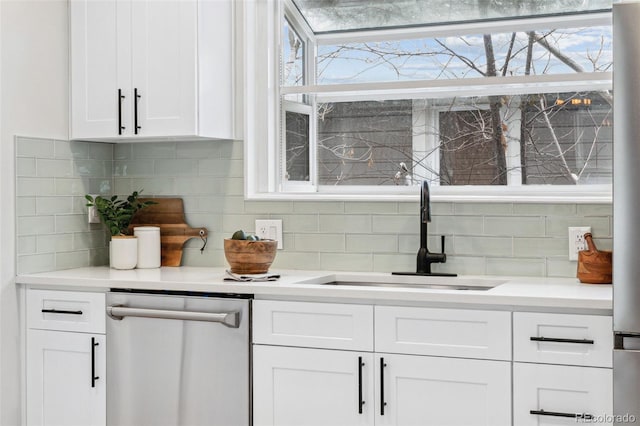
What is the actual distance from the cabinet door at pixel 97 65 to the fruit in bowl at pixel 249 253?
723 mm

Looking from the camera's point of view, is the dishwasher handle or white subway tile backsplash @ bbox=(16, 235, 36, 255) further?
white subway tile backsplash @ bbox=(16, 235, 36, 255)

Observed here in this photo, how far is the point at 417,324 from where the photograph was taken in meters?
2.63

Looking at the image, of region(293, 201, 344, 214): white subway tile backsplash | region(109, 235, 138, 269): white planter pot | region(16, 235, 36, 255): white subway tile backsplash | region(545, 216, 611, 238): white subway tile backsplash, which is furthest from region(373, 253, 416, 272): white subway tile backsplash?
region(16, 235, 36, 255): white subway tile backsplash

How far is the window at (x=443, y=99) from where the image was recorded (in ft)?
10.3

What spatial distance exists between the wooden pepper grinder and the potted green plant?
178 cm

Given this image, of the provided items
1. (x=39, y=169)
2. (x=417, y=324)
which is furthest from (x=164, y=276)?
(x=417, y=324)

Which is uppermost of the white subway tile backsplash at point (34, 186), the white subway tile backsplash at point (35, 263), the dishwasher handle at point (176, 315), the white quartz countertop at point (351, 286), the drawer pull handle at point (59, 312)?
the white subway tile backsplash at point (34, 186)

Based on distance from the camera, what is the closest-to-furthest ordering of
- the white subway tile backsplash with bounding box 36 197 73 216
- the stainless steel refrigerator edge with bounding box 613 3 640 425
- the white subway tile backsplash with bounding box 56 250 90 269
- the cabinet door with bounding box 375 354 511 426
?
the stainless steel refrigerator edge with bounding box 613 3 640 425
the cabinet door with bounding box 375 354 511 426
the white subway tile backsplash with bounding box 36 197 73 216
the white subway tile backsplash with bounding box 56 250 90 269

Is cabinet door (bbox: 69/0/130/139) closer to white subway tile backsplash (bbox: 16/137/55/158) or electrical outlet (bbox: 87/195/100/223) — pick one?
white subway tile backsplash (bbox: 16/137/55/158)

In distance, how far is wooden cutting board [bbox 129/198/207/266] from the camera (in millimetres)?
3525

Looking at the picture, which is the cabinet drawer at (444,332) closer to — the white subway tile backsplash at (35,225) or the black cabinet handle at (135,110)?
the black cabinet handle at (135,110)

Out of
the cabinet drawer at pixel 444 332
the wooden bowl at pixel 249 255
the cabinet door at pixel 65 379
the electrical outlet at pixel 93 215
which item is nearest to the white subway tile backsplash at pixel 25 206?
→ the electrical outlet at pixel 93 215

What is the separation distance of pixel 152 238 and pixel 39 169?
0.53m

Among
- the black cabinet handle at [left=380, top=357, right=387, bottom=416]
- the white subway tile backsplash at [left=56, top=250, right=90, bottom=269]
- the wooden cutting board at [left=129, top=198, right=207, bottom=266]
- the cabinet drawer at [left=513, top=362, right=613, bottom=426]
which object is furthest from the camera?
the wooden cutting board at [left=129, top=198, right=207, bottom=266]
